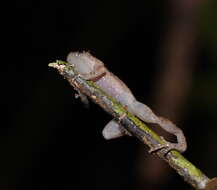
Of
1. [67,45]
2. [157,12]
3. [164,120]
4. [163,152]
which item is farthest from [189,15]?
[163,152]

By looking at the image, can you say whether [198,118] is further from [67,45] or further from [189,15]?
[67,45]

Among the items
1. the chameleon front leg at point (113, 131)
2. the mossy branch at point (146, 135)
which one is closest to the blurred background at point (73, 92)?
the chameleon front leg at point (113, 131)

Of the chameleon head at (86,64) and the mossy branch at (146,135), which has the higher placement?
the chameleon head at (86,64)

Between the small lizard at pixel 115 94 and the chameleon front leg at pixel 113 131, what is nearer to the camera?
the small lizard at pixel 115 94

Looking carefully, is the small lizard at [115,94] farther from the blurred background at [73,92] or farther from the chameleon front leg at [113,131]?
the blurred background at [73,92]

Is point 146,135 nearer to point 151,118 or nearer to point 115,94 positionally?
point 151,118

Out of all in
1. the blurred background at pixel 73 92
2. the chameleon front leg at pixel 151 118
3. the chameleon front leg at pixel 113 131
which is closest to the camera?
the chameleon front leg at pixel 151 118

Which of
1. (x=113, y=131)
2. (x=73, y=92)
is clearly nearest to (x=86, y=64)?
(x=113, y=131)
